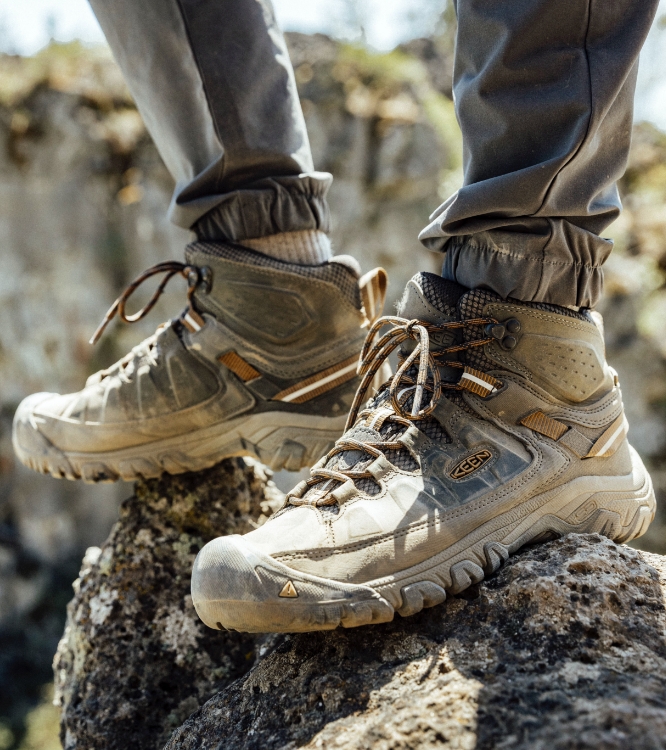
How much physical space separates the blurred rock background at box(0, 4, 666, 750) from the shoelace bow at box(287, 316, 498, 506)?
6.58 metres

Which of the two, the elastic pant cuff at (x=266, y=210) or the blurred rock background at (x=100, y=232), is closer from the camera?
the elastic pant cuff at (x=266, y=210)

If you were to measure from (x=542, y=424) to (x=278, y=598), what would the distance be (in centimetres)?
56

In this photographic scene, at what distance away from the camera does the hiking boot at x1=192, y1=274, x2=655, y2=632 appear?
3.27 ft

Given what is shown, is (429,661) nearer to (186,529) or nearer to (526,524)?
(526,524)

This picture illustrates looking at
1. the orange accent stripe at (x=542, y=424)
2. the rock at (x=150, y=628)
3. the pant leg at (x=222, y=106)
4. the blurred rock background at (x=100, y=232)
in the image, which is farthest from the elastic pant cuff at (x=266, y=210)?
the blurred rock background at (x=100, y=232)

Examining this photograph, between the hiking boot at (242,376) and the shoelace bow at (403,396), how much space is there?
1.13 ft

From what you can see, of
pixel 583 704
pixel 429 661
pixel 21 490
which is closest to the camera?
pixel 583 704

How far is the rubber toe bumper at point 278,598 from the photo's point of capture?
3.19ft

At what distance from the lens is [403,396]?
3.85ft

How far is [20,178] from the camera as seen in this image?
760 cm

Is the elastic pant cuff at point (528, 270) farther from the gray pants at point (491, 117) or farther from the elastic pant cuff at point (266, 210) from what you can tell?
the elastic pant cuff at point (266, 210)

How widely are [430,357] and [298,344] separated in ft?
1.53

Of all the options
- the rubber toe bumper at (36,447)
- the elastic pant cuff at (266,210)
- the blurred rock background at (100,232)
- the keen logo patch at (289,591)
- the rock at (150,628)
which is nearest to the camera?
the keen logo patch at (289,591)

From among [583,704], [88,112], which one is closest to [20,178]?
[88,112]
